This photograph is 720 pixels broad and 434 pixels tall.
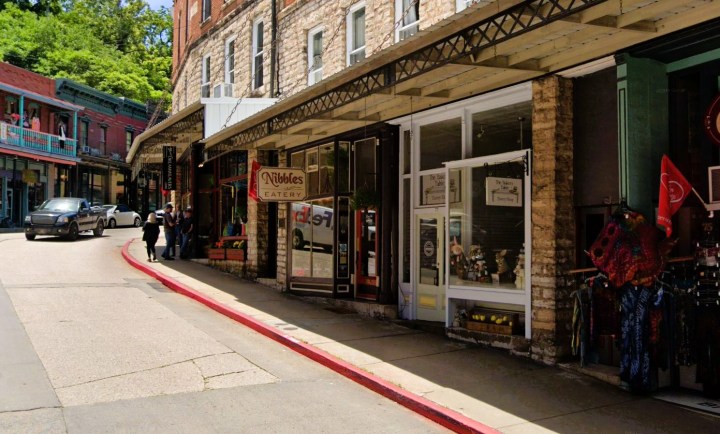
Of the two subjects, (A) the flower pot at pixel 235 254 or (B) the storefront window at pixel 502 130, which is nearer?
(B) the storefront window at pixel 502 130

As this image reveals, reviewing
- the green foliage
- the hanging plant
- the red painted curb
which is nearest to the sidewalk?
the red painted curb

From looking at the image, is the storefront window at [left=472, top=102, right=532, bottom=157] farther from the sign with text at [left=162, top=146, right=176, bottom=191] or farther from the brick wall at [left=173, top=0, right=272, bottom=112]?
the sign with text at [left=162, top=146, right=176, bottom=191]

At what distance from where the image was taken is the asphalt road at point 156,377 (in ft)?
18.4

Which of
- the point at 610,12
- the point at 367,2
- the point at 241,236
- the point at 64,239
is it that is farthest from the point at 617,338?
the point at 64,239

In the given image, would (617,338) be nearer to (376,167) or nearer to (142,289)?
(376,167)

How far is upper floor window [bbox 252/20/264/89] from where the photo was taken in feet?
58.9

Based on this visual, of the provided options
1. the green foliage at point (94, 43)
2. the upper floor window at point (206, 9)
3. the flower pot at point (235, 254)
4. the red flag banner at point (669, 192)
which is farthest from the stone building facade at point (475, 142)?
the green foliage at point (94, 43)

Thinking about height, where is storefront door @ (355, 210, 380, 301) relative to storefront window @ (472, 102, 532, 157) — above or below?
below

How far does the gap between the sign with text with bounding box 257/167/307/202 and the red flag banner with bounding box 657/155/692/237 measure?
7.99m

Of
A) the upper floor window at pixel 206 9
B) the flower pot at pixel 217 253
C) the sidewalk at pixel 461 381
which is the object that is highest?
the upper floor window at pixel 206 9

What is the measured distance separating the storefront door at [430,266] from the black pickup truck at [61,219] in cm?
1844

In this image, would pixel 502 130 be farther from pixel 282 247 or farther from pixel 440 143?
pixel 282 247

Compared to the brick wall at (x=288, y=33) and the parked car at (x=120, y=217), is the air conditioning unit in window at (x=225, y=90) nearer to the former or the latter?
the brick wall at (x=288, y=33)

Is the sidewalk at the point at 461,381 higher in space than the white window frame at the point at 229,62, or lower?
lower
